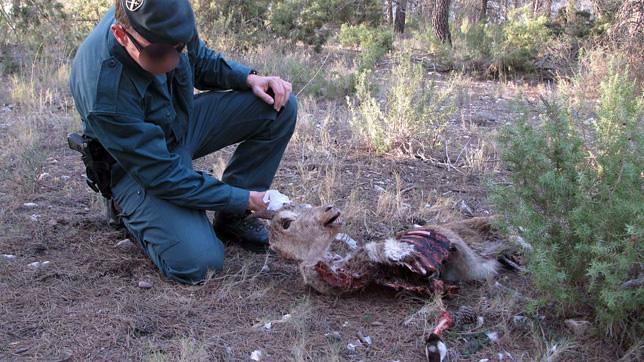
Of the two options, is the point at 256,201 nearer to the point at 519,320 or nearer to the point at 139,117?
the point at 139,117

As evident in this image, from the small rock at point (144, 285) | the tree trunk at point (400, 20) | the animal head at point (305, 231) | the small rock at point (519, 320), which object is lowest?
the tree trunk at point (400, 20)

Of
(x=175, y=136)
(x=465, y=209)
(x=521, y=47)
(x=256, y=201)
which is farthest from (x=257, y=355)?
(x=521, y=47)

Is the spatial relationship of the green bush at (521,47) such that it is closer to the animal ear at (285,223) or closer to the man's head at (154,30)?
the animal ear at (285,223)

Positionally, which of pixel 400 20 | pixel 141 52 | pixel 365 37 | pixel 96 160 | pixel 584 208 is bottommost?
pixel 400 20

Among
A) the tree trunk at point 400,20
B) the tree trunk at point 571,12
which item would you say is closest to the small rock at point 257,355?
the tree trunk at point 571,12

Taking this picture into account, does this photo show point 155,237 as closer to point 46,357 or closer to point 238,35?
point 46,357

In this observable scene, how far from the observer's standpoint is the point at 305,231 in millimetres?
2875

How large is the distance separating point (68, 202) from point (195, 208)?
1284mm

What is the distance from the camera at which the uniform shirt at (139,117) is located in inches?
107

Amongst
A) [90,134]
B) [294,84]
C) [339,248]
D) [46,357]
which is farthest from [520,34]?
[46,357]

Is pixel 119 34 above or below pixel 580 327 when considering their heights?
above

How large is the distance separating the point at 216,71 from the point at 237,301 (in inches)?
48.8

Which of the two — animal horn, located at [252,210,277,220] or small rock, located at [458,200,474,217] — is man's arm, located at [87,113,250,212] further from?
small rock, located at [458,200,474,217]

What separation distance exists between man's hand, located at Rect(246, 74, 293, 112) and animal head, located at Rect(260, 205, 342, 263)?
0.71 metres
